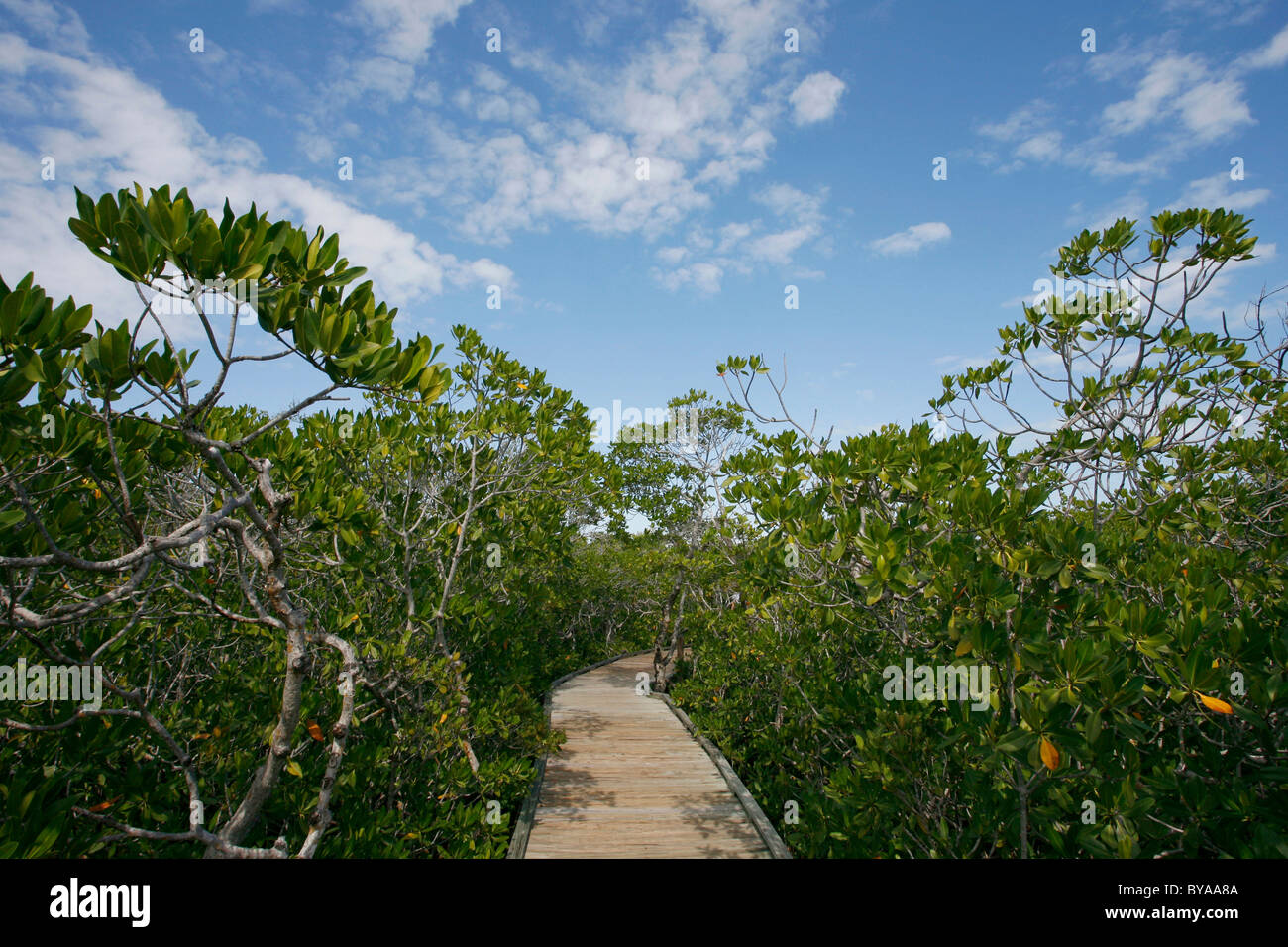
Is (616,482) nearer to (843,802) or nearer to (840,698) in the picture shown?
(840,698)

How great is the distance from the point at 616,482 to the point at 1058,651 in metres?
4.78

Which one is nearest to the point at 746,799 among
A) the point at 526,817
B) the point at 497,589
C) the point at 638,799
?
the point at 638,799

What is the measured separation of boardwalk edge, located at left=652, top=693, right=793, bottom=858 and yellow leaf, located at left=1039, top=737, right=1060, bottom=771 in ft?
9.29

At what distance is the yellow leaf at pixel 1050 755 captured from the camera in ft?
6.73

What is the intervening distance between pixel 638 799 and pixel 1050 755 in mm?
4150

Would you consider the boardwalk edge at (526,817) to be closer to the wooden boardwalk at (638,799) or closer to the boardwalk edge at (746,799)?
the wooden boardwalk at (638,799)

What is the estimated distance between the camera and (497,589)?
6941 mm

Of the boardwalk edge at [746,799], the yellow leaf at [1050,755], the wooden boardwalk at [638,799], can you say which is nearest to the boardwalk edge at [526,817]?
the wooden boardwalk at [638,799]

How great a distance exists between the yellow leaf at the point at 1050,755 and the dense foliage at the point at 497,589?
0.11 ft

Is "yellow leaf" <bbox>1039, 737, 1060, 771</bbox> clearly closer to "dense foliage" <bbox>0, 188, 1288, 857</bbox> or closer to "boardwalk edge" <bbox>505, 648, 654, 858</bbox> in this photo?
"dense foliage" <bbox>0, 188, 1288, 857</bbox>

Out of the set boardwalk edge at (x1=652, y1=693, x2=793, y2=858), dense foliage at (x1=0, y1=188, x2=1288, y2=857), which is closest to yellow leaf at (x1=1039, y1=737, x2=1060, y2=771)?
dense foliage at (x1=0, y1=188, x2=1288, y2=857)

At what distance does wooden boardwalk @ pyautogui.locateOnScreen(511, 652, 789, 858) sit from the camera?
446 cm

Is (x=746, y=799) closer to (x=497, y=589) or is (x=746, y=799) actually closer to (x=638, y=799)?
(x=638, y=799)
